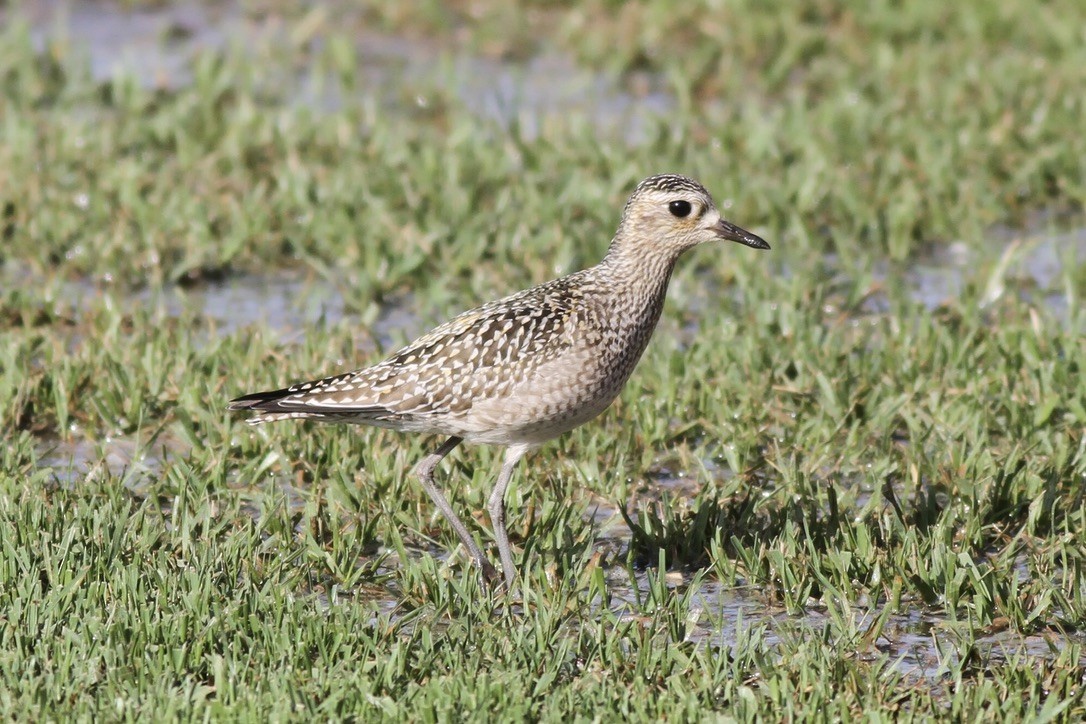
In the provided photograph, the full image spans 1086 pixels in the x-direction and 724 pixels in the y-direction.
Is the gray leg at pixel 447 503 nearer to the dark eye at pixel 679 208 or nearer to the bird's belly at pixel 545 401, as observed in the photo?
the bird's belly at pixel 545 401

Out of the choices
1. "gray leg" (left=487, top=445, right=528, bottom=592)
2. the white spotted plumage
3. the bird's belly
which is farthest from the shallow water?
the bird's belly

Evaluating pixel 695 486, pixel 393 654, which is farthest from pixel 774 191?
pixel 393 654

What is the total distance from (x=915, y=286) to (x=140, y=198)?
4253mm

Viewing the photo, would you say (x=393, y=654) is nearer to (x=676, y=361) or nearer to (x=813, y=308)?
(x=676, y=361)

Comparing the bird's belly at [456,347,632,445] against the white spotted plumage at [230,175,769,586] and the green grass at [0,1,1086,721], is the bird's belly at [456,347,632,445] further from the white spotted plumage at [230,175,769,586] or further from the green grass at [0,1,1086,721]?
the green grass at [0,1,1086,721]

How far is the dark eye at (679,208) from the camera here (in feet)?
21.2

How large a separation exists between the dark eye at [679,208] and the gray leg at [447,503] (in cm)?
114

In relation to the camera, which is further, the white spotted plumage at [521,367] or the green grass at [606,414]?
the white spotted plumage at [521,367]

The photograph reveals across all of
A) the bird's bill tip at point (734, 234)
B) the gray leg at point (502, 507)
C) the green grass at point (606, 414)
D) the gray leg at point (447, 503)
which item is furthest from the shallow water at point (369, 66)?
the gray leg at point (502, 507)

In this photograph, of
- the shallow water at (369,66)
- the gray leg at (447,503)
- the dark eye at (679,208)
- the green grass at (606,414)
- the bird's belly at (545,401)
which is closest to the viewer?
the green grass at (606,414)

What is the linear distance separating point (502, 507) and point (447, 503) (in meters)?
0.20

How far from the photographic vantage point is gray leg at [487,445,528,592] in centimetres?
615

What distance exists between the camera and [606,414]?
302 inches

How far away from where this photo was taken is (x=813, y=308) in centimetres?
877
